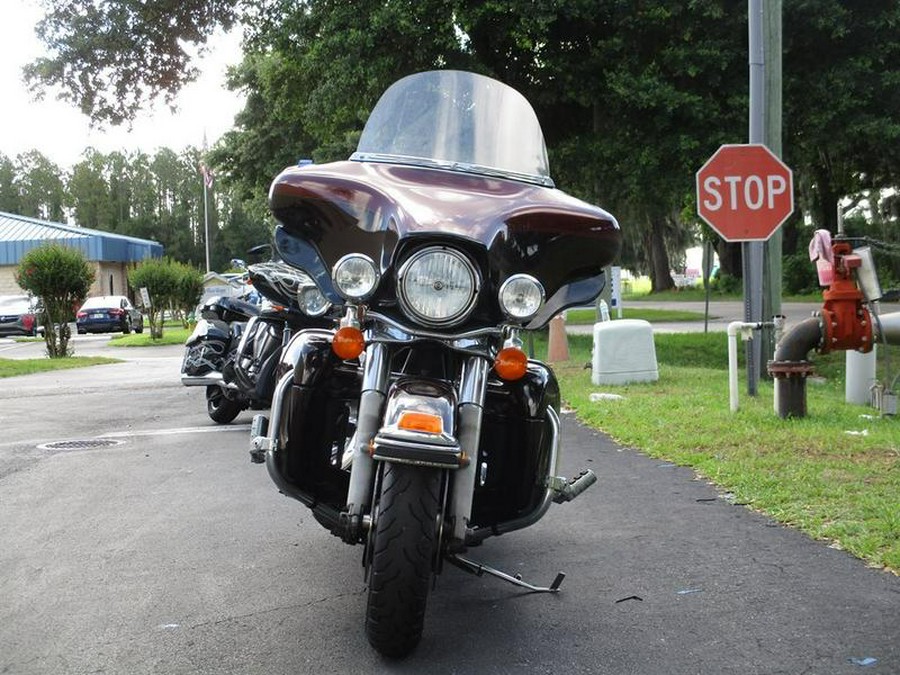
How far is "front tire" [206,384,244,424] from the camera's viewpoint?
34.0 feet

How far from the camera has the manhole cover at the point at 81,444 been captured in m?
8.98

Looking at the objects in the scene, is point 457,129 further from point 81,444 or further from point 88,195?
point 88,195

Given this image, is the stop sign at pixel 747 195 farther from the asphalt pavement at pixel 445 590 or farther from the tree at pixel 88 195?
the tree at pixel 88 195

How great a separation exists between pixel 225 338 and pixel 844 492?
6.67 meters

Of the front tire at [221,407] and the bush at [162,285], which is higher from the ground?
the bush at [162,285]

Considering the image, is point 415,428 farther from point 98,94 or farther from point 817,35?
point 98,94

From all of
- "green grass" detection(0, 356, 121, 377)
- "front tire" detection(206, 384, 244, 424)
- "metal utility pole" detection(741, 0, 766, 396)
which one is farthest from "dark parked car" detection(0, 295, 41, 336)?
"metal utility pole" detection(741, 0, 766, 396)

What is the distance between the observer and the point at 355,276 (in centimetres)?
374

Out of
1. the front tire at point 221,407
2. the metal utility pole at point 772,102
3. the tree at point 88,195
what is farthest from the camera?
the tree at point 88,195

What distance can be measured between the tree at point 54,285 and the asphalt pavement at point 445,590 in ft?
59.6

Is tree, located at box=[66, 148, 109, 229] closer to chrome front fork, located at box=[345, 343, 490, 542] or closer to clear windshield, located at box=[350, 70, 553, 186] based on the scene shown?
clear windshield, located at box=[350, 70, 553, 186]

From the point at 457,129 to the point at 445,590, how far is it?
2054mm

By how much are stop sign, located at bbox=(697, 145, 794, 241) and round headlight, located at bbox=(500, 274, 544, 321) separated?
667 centimetres

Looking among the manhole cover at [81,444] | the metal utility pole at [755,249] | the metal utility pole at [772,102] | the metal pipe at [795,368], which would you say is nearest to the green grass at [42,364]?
the manhole cover at [81,444]
